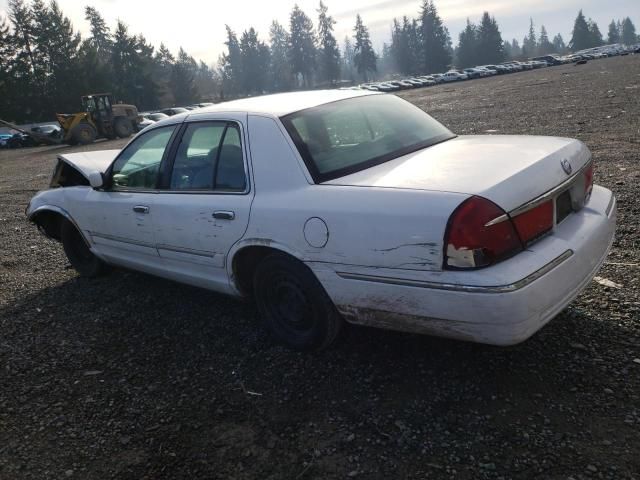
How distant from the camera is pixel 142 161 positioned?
14.0 feet

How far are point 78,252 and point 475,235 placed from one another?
14.3 feet

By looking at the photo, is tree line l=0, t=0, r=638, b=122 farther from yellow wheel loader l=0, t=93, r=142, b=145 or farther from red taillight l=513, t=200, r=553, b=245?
red taillight l=513, t=200, r=553, b=245

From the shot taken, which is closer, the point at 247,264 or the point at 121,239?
the point at 247,264

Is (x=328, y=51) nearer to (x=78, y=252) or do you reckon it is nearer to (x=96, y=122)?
(x=96, y=122)

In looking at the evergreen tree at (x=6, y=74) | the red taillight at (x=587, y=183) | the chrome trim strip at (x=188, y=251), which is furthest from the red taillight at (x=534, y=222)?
the evergreen tree at (x=6, y=74)

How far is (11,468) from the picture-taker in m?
2.71

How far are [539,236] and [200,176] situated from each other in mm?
2242

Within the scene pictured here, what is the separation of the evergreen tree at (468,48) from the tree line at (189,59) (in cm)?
19

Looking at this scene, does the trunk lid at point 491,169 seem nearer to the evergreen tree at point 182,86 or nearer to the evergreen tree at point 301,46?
the evergreen tree at point 182,86

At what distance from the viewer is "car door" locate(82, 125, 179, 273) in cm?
408

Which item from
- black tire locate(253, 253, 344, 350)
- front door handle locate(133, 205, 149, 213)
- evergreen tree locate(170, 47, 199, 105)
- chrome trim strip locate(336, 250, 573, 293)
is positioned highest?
evergreen tree locate(170, 47, 199, 105)

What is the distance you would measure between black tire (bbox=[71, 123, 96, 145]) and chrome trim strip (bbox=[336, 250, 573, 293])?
29.8 metres

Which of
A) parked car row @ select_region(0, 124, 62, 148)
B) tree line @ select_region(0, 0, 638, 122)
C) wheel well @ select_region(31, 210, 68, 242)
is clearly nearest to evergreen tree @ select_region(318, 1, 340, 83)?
tree line @ select_region(0, 0, 638, 122)

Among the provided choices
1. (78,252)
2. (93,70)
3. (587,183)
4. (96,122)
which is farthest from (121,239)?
(93,70)
